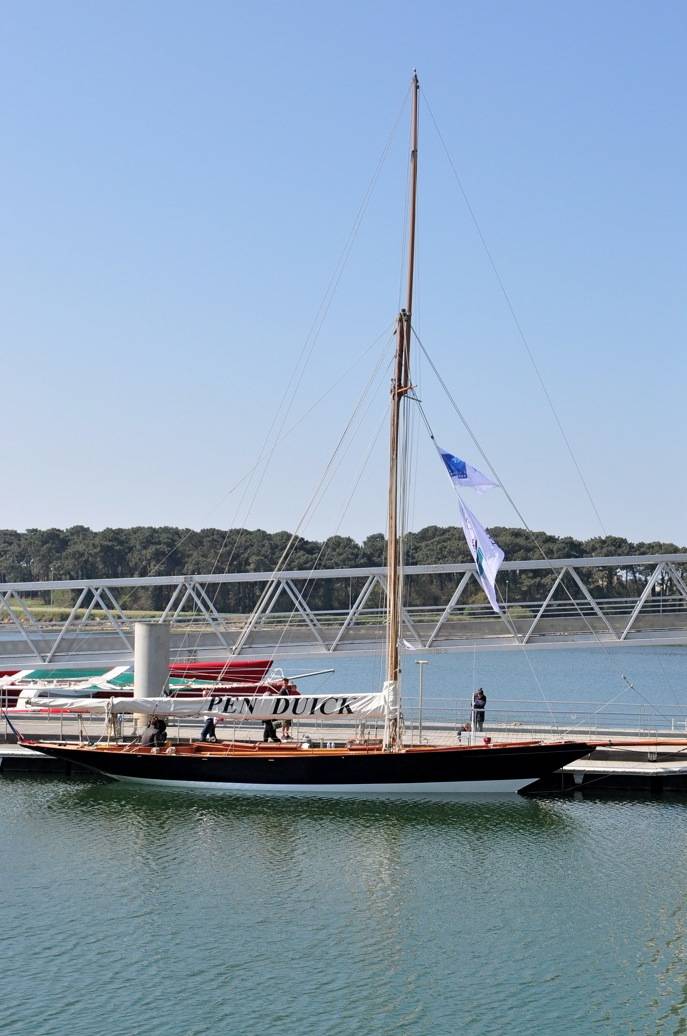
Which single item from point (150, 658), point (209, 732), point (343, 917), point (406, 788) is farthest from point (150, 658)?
point (343, 917)

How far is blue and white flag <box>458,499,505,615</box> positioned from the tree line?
270ft

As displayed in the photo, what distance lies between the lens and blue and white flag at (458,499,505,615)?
39.5 m

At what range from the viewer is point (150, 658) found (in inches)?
1694

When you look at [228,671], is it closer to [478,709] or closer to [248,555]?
[478,709]

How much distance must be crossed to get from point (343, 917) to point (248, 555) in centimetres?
12988

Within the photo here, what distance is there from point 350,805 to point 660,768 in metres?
9.81

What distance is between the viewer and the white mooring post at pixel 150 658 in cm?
4297

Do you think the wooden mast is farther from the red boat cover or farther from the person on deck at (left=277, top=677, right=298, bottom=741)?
the red boat cover

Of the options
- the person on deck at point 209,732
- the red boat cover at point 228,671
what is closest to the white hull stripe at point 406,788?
the person on deck at point 209,732

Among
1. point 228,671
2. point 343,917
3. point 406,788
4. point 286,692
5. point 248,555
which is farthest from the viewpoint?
point 248,555

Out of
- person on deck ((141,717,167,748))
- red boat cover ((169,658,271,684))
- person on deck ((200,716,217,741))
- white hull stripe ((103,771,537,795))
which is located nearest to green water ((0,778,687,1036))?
white hull stripe ((103,771,537,795))

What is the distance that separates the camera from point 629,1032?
66.0ft

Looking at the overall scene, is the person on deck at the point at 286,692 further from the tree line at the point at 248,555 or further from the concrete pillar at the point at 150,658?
the tree line at the point at 248,555

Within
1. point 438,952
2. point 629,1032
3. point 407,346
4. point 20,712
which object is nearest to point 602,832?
point 438,952
